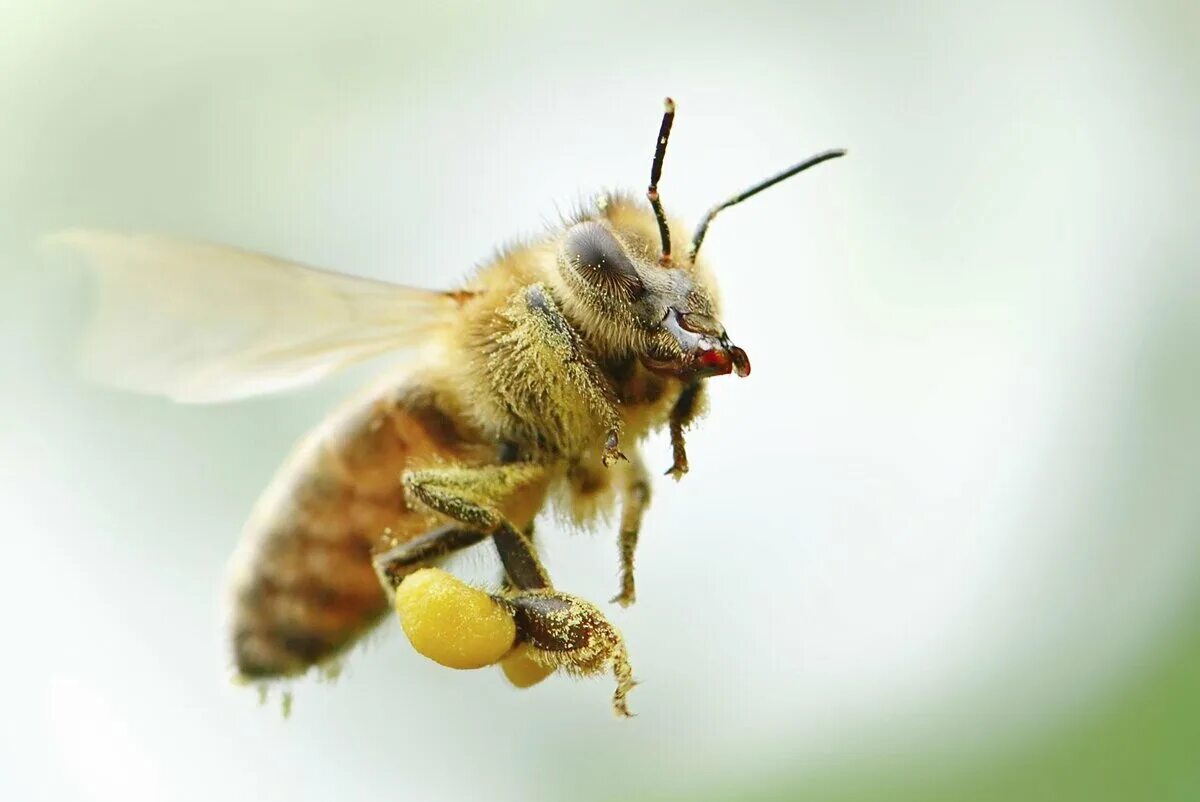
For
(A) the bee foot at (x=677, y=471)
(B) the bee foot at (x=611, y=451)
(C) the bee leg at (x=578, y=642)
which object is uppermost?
(B) the bee foot at (x=611, y=451)

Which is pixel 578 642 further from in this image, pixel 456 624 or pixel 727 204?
pixel 727 204

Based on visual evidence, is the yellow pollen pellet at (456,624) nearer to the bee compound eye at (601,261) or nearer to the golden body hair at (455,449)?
the golden body hair at (455,449)

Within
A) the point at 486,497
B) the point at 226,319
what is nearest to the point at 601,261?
the point at 486,497

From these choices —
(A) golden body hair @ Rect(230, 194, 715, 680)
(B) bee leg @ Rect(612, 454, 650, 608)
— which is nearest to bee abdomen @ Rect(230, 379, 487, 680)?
(A) golden body hair @ Rect(230, 194, 715, 680)

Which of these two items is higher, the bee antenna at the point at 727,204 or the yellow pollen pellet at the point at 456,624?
the bee antenna at the point at 727,204

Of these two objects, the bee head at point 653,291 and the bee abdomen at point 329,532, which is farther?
the bee abdomen at point 329,532

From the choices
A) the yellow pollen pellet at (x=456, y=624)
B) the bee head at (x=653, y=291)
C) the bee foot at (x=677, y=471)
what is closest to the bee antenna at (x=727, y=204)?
the bee head at (x=653, y=291)

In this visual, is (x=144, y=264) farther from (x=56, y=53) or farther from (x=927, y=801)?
(x=56, y=53)
